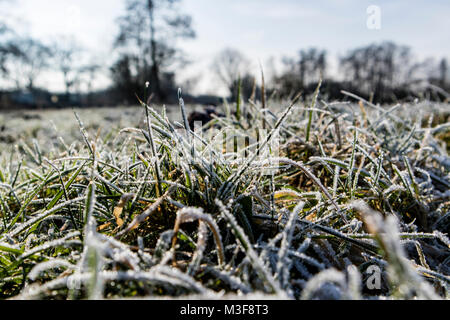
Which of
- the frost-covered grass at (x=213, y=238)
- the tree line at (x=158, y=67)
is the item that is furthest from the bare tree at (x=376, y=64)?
the frost-covered grass at (x=213, y=238)

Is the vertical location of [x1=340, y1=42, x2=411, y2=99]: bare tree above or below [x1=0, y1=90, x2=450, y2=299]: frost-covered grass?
above

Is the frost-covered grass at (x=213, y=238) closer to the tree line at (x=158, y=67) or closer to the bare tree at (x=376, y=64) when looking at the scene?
the tree line at (x=158, y=67)

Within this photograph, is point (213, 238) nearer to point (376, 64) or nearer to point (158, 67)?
point (158, 67)

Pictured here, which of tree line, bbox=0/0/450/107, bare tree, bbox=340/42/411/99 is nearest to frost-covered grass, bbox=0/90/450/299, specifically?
tree line, bbox=0/0/450/107

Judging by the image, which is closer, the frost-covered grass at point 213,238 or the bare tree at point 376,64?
the frost-covered grass at point 213,238

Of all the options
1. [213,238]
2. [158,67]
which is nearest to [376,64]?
[158,67]

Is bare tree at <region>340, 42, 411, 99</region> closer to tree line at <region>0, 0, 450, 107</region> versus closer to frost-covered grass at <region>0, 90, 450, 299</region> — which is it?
tree line at <region>0, 0, 450, 107</region>

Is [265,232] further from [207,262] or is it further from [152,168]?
[152,168]

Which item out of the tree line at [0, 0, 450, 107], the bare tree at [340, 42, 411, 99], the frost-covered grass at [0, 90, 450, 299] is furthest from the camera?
Answer: the bare tree at [340, 42, 411, 99]

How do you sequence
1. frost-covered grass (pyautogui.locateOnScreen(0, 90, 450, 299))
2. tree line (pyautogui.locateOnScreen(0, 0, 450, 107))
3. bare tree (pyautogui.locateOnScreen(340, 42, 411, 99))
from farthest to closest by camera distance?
bare tree (pyautogui.locateOnScreen(340, 42, 411, 99)), tree line (pyautogui.locateOnScreen(0, 0, 450, 107)), frost-covered grass (pyautogui.locateOnScreen(0, 90, 450, 299))

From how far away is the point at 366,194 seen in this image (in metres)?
1.07
